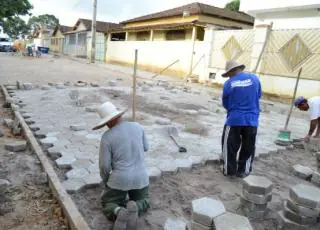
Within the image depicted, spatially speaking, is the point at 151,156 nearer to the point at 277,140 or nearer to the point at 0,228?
the point at 0,228

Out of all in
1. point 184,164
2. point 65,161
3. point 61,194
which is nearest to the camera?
point 61,194

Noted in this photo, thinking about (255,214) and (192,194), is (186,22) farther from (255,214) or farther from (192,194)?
(255,214)

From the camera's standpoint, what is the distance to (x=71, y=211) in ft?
9.11

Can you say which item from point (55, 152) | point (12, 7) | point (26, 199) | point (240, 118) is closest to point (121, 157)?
point (26, 199)

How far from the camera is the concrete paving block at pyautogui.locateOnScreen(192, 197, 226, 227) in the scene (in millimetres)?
2520

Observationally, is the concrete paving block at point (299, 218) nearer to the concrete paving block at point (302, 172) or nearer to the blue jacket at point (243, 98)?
the blue jacket at point (243, 98)

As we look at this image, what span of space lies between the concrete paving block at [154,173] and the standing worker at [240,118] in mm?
911

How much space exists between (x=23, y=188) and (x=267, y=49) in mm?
11280

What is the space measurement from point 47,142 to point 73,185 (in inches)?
66.6

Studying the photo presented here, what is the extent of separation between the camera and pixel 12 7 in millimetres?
14469

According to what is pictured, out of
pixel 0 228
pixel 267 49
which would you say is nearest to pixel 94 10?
pixel 267 49

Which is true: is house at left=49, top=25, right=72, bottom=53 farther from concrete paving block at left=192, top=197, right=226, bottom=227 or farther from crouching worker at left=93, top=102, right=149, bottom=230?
concrete paving block at left=192, top=197, right=226, bottom=227

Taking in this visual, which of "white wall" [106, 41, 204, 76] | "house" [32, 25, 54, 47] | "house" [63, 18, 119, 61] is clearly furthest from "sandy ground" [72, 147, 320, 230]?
"house" [32, 25, 54, 47]

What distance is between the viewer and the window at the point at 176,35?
21688 millimetres
